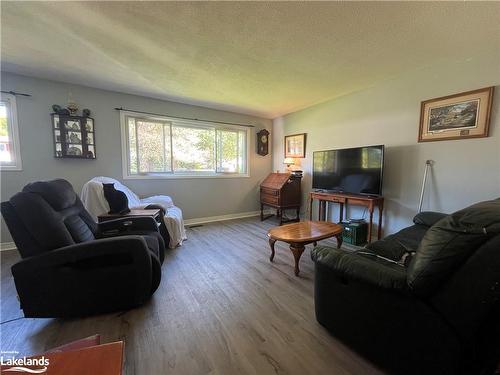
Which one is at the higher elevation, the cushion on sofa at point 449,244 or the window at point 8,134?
the window at point 8,134

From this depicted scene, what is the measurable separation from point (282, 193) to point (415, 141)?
2.24 metres

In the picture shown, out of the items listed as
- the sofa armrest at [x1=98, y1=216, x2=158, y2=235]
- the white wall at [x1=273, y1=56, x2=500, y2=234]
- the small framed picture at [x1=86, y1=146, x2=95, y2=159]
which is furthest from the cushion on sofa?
the small framed picture at [x1=86, y1=146, x2=95, y2=159]

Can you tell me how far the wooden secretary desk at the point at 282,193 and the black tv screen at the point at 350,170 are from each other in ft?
1.92

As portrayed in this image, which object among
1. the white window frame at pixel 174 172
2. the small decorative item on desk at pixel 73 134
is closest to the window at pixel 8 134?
the small decorative item on desk at pixel 73 134

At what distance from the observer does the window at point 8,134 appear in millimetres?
2781

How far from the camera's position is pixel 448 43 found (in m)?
2.06

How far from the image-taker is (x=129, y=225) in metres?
2.33

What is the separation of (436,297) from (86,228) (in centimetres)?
254

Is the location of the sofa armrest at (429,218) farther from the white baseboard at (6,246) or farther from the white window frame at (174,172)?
the white baseboard at (6,246)

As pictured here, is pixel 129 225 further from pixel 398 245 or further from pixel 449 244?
pixel 398 245

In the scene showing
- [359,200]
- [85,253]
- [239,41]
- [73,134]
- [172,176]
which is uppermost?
[239,41]

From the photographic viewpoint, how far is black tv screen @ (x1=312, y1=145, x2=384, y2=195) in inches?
116

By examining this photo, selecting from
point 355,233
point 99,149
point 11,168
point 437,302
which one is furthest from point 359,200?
point 11,168

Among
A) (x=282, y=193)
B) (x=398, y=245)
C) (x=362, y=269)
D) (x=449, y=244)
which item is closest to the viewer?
(x=449, y=244)
